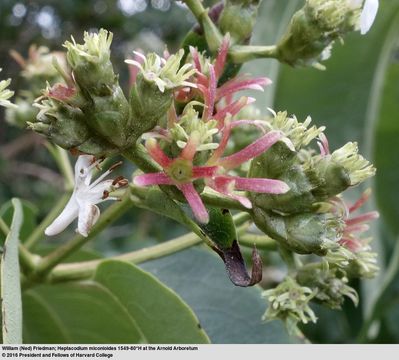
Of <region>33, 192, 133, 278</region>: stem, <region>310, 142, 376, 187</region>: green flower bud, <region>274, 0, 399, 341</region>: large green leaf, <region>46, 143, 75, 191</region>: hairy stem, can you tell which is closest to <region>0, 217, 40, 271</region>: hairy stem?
<region>33, 192, 133, 278</region>: stem

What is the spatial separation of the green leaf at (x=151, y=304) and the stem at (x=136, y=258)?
28mm

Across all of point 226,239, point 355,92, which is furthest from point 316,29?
point 355,92

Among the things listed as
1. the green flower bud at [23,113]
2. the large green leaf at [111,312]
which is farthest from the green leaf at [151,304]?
the green flower bud at [23,113]

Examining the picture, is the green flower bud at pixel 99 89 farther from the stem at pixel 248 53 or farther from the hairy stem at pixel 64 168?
the hairy stem at pixel 64 168

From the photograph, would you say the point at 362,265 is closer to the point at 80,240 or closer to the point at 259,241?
the point at 259,241

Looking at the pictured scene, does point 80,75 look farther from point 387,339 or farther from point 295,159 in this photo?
point 387,339

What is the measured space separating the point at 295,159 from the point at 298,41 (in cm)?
24

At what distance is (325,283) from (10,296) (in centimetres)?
45

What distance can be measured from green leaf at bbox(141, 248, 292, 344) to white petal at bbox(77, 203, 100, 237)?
1.63ft

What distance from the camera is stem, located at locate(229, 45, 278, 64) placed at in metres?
1.14

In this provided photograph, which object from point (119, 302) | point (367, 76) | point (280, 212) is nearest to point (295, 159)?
point (280, 212)

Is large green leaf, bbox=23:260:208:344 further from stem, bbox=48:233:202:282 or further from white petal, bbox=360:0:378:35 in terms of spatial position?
white petal, bbox=360:0:378:35

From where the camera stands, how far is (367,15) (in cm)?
107

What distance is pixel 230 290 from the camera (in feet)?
4.62
